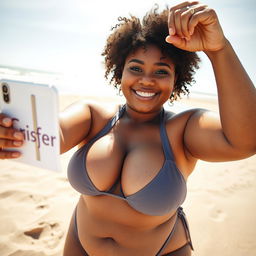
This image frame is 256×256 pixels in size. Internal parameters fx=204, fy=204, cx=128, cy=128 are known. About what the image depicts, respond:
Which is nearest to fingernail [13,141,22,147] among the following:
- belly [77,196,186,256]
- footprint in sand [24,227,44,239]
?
belly [77,196,186,256]

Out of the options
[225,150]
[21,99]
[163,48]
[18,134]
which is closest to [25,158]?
[18,134]

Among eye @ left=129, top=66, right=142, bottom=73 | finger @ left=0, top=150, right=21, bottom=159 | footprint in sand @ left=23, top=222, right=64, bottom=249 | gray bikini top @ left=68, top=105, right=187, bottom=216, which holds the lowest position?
footprint in sand @ left=23, top=222, right=64, bottom=249

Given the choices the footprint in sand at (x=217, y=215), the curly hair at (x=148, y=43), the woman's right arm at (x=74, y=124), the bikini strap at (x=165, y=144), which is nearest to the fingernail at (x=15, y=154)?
the woman's right arm at (x=74, y=124)

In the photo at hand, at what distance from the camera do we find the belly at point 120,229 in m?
1.32

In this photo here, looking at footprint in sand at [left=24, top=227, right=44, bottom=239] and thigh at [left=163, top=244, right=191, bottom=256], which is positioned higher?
thigh at [left=163, top=244, right=191, bottom=256]

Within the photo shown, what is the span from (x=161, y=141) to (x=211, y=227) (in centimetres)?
179

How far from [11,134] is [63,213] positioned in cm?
202

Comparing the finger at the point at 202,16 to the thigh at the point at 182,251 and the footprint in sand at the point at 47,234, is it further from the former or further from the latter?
the footprint in sand at the point at 47,234

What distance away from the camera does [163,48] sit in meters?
1.44

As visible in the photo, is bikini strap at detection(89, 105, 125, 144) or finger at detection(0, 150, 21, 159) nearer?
finger at detection(0, 150, 21, 159)

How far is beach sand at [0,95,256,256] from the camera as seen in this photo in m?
2.15

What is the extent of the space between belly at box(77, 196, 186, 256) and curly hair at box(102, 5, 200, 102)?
3.57 feet

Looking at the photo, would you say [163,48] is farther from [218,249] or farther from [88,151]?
[218,249]

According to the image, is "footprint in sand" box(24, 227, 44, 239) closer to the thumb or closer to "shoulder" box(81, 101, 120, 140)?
"shoulder" box(81, 101, 120, 140)
